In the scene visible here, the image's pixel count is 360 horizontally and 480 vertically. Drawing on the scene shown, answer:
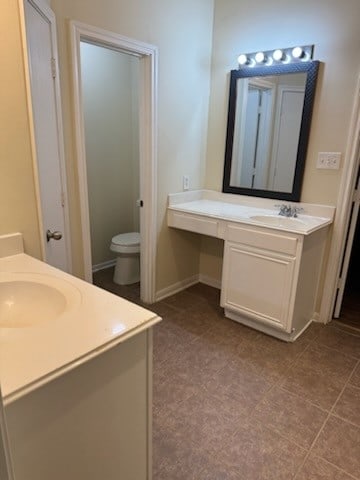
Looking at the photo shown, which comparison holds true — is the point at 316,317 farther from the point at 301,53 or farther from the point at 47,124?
the point at 47,124

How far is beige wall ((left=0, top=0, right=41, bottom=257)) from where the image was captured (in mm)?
1362

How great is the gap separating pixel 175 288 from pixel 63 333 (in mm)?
2357

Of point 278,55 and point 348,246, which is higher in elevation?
point 278,55

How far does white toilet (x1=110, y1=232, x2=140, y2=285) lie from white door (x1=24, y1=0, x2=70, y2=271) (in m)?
1.21

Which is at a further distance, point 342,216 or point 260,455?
point 342,216

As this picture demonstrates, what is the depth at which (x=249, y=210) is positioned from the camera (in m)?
2.85

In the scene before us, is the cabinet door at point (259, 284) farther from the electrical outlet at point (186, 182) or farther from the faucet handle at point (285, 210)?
the electrical outlet at point (186, 182)

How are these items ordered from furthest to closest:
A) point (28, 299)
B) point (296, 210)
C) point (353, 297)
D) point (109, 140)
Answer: point (109, 140), point (353, 297), point (296, 210), point (28, 299)

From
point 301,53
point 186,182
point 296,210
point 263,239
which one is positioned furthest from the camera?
point 186,182

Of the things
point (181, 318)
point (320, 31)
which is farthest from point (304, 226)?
point (320, 31)

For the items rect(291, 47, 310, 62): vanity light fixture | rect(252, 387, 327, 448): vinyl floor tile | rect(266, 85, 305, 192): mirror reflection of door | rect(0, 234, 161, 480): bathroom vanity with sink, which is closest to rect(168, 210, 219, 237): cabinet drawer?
rect(266, 85, 305, 192): mirror reflection of door

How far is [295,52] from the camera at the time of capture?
2475mm

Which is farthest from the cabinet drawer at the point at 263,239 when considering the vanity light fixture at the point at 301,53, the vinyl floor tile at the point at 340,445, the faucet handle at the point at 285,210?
the vanity light fixture at the point at 301,53

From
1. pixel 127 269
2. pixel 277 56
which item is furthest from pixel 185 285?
pixel 277 56
